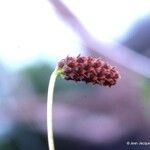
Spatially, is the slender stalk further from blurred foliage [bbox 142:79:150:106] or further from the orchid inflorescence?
blurred foliage [bbox 142:79:150:106]

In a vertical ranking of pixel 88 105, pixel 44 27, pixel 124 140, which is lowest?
pixel 124 140

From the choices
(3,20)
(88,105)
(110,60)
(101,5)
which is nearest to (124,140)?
(88,105)

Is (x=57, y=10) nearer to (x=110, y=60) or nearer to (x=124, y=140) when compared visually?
(x=110, y=60)

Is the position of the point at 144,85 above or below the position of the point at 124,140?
above

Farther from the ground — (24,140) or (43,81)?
(43,81)

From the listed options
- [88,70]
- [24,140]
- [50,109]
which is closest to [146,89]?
[88,70]

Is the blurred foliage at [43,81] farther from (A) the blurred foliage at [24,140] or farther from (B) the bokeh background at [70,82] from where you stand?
(A) the blurred foliage at [24,140]

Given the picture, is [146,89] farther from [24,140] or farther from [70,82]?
[24,140]
